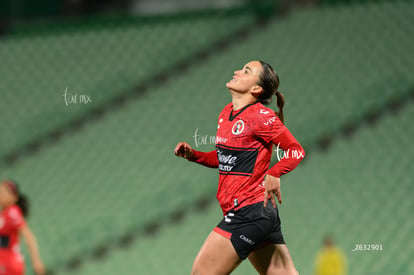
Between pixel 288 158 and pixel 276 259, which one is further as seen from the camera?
pixel 276 259

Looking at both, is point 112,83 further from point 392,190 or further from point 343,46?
point 392,190

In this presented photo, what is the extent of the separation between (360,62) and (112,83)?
14.1 ft

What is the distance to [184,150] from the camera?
12.1 ft

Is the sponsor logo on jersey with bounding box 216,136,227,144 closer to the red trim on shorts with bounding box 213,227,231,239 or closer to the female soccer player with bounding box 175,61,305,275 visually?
the female soccer player with bounding box 175,61,305,275

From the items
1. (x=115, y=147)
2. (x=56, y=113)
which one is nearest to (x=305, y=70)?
(x=115, y=147)

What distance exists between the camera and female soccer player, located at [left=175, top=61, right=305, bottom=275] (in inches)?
135

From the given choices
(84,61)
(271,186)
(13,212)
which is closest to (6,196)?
(13,212)

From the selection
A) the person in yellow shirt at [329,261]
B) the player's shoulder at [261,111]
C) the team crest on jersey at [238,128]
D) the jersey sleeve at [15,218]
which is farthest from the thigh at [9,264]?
the person in yellow shirt at [329,261]

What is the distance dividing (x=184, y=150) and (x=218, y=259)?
2.21 ft

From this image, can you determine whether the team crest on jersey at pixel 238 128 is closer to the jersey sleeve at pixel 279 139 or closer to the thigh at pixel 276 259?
the jersey sleeve at pixel 279 139

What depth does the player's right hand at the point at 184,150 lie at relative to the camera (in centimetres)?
367

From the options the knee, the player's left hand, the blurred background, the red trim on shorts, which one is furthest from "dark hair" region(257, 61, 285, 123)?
the blurred background

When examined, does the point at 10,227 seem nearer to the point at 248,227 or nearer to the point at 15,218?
the point at 15,218

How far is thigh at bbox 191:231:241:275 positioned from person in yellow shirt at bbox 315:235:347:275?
3.86 metres
